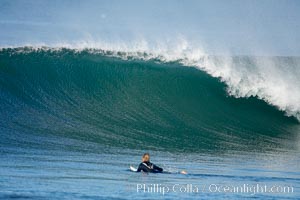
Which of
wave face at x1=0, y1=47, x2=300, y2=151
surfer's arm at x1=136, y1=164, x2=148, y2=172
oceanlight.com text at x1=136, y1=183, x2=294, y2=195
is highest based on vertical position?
wave face at x1=0, y1=47, x2=300, y2=151

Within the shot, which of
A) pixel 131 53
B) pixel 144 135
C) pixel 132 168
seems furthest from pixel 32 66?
pixel 132 168

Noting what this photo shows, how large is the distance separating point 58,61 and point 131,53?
2.56 m

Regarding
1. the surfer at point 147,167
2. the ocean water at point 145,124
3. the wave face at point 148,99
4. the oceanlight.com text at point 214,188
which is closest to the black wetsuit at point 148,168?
the surfer at point 147,167

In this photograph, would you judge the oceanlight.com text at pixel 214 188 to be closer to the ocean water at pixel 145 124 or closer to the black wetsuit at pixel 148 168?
the ocean water at pixel 145 124

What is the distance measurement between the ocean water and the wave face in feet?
0.10

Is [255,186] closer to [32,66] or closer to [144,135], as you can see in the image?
[144,135]

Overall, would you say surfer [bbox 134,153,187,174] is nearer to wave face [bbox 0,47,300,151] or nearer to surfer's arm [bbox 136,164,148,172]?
surfer's arm [bbox 136,164,148,172]

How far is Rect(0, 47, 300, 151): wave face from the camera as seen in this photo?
16422 mm

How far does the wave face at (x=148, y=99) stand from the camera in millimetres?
16422

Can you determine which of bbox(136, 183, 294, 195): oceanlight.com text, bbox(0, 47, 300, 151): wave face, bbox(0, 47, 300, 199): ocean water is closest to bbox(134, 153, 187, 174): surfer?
bbox(0, 47, 300, 199): ocean water

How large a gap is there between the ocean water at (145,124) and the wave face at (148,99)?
0.03 m

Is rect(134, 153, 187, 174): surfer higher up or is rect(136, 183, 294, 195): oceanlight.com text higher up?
rect(134, 153, 187, 174): surfer

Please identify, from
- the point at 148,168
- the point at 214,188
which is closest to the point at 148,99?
the point at 148,168

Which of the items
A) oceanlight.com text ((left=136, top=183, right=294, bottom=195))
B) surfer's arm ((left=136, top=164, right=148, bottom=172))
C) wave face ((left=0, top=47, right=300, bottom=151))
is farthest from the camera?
wave face ((left=0, top=47, right=300, bottom=151))
